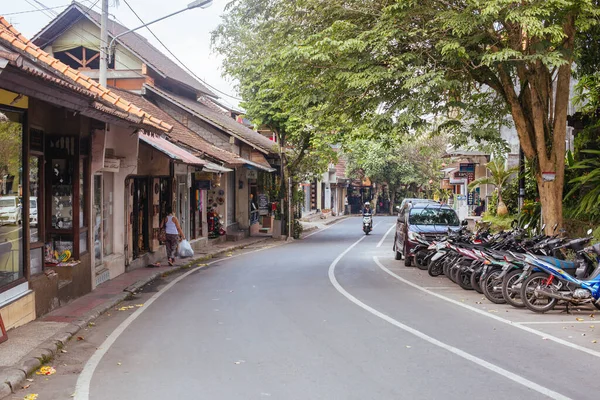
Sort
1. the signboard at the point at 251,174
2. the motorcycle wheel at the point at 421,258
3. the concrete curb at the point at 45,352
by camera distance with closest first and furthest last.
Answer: the concrete curb at the point at 45,352 → the motorcycle wheel at the point at 421,258 → the signboard at the point at 251,174

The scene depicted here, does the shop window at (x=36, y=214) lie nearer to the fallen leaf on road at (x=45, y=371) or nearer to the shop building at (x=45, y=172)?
the shop building at (x=45, y=172)

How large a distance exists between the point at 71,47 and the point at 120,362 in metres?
23.0

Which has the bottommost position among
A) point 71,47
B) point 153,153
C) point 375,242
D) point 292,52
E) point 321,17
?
point 375,242

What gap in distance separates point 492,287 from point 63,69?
889 cm

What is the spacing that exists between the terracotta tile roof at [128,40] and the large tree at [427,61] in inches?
457

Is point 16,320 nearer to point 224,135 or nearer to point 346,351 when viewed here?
point 346,351

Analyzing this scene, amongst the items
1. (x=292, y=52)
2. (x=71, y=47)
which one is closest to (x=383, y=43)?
(x=292, y=52)

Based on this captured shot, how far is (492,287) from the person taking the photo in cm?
1214

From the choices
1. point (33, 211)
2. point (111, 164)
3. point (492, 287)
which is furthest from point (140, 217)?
point (492, 287)

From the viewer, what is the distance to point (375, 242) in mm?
31406

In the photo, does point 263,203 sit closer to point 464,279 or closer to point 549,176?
point 464,279

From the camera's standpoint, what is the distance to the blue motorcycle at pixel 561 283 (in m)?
10.4

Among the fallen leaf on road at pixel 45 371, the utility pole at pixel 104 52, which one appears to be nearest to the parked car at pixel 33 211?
the fallen leaf on road at pixel 45 371

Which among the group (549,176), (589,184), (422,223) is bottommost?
(422,223)
